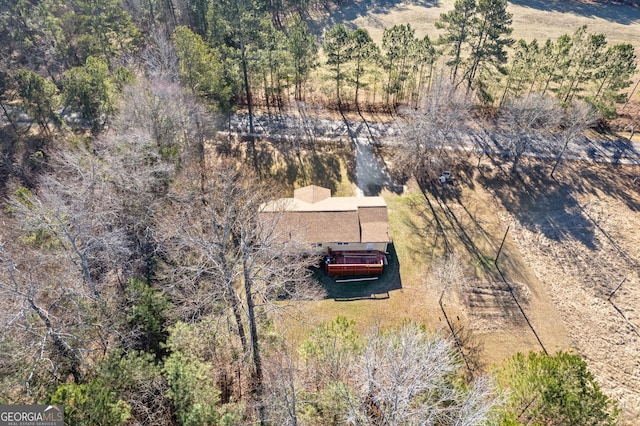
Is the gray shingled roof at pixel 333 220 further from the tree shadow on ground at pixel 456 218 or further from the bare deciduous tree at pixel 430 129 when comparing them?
the bare deciduous tree at pixel 430 129

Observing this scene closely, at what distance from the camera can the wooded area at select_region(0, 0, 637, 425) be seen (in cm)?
1537

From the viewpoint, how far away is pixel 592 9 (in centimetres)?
7688

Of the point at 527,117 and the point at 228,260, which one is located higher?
the point at 228,260

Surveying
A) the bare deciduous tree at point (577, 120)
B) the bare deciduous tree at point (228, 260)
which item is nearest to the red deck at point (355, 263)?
the bare deciduous tree at point (228, 260)

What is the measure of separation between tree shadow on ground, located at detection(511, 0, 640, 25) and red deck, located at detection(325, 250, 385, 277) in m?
77.4

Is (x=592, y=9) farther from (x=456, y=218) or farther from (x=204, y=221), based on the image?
(x=204, y=221)

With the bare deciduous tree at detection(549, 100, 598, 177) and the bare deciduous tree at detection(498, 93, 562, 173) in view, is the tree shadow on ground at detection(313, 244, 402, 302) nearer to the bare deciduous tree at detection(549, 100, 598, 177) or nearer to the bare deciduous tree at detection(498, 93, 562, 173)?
the bare deciduous tree at detection(498, 93, 562, 173)

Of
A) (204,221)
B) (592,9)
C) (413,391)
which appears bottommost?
(413,391)

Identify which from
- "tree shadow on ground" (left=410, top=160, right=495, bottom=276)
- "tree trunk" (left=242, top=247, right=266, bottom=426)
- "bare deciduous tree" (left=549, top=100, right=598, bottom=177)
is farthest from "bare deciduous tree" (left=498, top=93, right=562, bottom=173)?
"tree trunk" (left=242, top=247, right=266, bottom=426)

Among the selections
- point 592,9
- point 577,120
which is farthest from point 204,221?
point 592,9

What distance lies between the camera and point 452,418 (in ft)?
48.4

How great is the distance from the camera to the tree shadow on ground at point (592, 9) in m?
73.5

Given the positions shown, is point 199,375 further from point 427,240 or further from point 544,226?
point 544,226

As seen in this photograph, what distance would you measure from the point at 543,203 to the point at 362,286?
64.8 ft
